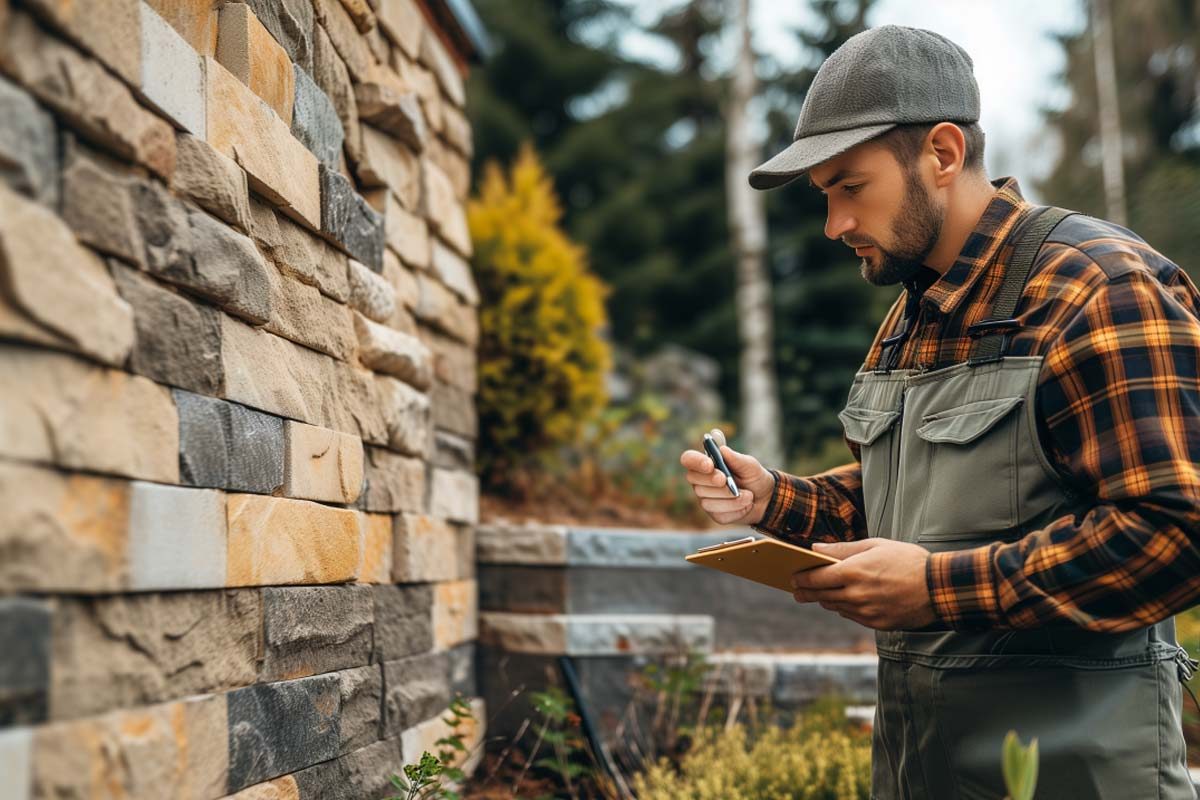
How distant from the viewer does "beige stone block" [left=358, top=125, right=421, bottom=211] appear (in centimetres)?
287

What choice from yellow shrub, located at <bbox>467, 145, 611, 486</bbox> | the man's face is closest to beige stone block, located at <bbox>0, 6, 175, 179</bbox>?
→ the man's face

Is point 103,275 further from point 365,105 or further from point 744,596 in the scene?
point 744,596

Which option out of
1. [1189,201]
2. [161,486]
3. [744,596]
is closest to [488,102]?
[1189,201]

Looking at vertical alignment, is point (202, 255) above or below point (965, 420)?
above

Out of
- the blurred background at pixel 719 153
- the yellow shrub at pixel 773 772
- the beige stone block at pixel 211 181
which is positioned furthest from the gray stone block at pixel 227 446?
the blurred background at pixel 719 153

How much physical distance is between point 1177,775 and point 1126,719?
0.42 ft

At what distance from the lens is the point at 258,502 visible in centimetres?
196

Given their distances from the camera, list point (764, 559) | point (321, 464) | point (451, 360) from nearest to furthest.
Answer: point (764, 559)
point (321, 464)
point (451, 360)

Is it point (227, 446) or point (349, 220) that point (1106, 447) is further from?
point (349, 220)

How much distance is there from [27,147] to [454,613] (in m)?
2.56

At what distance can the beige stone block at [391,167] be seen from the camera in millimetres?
2865

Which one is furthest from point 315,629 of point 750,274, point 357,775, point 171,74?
point 750,274

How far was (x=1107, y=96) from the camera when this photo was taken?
1341 cm

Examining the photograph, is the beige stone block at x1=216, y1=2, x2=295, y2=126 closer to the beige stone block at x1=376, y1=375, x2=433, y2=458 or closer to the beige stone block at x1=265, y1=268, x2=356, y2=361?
the beige stone block at x1=265, y1=268, x2=356, y2=361
